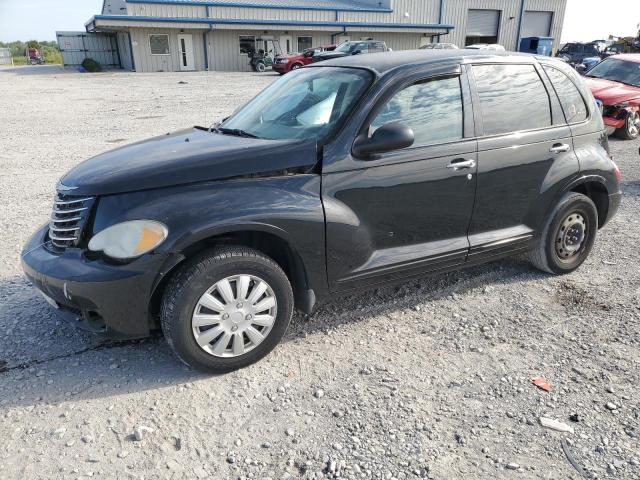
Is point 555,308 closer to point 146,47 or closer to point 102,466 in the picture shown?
point 102,466

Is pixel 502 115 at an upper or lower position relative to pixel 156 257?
upper

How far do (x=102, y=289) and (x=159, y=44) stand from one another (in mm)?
38142

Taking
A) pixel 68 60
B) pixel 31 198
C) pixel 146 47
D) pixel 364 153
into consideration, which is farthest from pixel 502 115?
pixel 68 60

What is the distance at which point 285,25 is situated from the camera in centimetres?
3800

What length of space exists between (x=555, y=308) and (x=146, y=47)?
1494 inches

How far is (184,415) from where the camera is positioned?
2.87m

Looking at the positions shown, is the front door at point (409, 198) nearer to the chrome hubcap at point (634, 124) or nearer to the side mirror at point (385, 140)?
the side mirror at point (385, 140)

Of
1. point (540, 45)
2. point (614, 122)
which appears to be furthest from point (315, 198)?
point (540, 45)

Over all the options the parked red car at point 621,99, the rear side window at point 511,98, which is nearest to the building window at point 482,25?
the parked red car at point 621,99

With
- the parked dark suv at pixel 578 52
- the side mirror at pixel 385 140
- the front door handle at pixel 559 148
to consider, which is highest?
the side mirror at pixel 385 140

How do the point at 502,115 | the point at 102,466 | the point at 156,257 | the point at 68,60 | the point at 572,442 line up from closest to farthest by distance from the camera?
the point at 102,466 → the point at 572,442 → the point at 156,257 → the point at 502,115 → the point at 68,60

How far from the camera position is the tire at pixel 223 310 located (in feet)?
9.70

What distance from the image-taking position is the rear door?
3.84 meters

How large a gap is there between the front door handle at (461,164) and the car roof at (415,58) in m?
0.73
